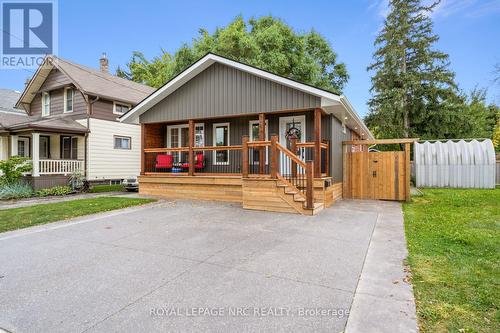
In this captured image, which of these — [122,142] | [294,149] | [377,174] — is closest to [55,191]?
[122,142]

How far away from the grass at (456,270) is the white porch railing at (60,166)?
14480 mm

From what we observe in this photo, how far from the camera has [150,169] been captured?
12.3 meters

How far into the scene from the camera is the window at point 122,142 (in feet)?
53.5

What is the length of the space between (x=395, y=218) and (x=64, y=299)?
271 inches

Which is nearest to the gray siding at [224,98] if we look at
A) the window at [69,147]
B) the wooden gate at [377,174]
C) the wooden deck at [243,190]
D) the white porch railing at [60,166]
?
the wooden deck at [243,190]

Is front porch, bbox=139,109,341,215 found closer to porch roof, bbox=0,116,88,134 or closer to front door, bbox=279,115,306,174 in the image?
front door, bbox=279,115,306,174

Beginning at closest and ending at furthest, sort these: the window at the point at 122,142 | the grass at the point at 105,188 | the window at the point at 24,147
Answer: the grass at the point at 105,188, the window at the point at 122,142, the window at the point at 24,147

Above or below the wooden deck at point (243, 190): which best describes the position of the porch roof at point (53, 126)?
above

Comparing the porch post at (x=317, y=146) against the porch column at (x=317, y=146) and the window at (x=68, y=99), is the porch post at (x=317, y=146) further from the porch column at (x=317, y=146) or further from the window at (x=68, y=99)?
the window at (x=68, y=99)

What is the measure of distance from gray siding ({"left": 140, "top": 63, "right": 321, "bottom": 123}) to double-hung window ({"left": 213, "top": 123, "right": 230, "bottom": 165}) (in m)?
1.15

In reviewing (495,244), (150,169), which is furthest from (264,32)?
(495,244)

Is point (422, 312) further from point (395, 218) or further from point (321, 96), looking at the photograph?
point (321, 96)

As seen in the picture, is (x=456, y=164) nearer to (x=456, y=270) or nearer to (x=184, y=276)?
(x=456, y=270)

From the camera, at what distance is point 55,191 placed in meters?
13.0
